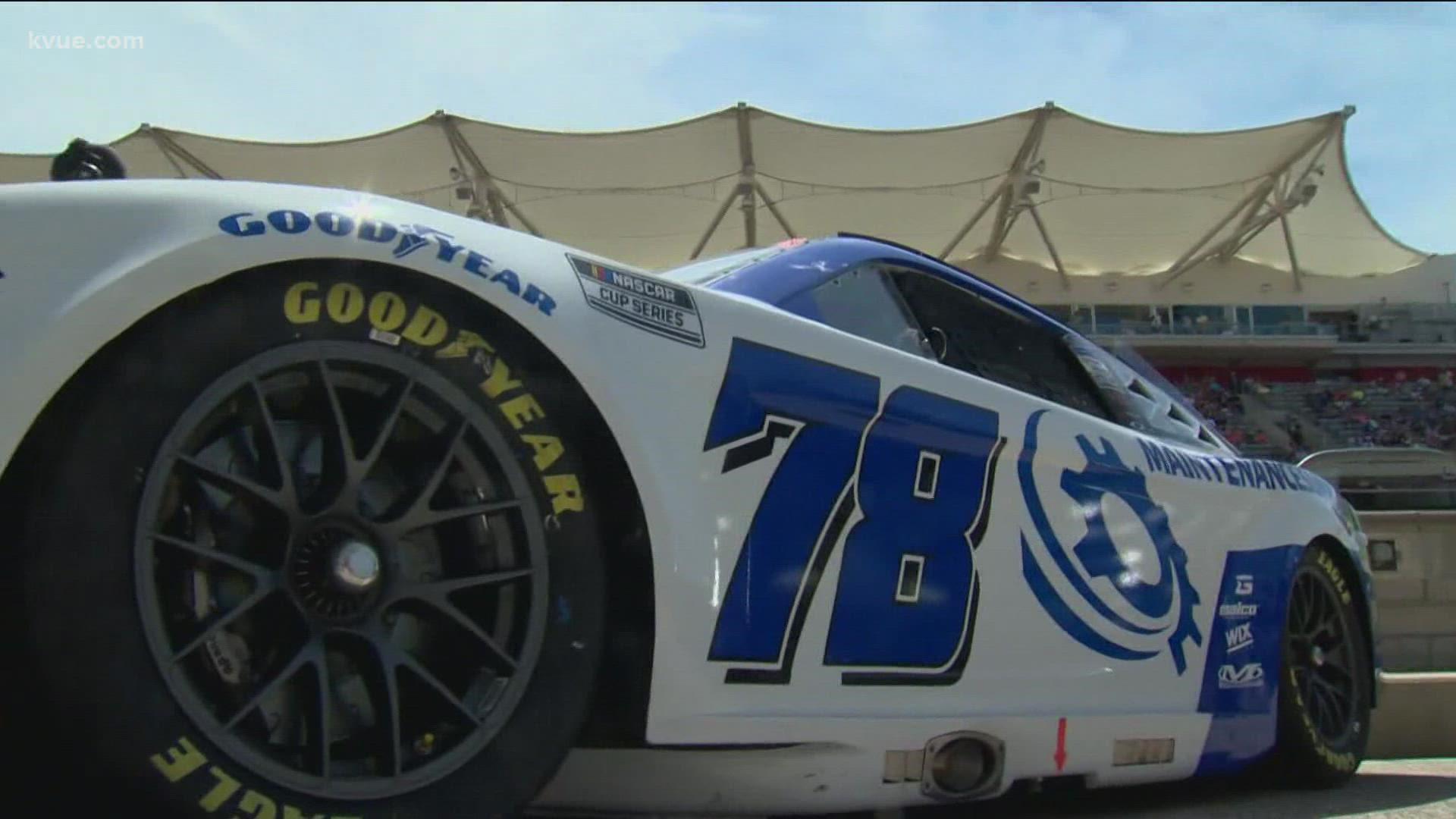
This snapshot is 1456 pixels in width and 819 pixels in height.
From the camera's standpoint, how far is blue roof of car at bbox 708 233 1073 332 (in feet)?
9.59

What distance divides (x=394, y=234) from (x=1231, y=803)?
315 centimetres

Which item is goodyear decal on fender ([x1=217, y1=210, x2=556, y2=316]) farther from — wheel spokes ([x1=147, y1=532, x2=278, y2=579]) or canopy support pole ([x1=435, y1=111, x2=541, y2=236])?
canopy support pole ([x1=435, y1=111, x2=541, y2=236])

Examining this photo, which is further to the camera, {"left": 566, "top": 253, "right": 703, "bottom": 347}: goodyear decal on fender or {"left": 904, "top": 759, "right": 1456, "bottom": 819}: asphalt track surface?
{"left": 904, "top": 759, "right": 1456, "bottom": 819}: asphalt track surface

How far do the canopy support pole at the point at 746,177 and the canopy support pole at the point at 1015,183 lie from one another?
777 cm

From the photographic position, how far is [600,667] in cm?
235

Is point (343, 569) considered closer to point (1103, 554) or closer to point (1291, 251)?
point (1103, 554)

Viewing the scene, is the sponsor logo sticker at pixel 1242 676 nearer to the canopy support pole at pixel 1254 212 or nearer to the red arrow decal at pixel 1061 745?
the red arrow decal at pixel 1061 745

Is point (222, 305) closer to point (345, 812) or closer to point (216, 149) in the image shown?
point (345, 812)

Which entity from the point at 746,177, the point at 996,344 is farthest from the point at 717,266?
the point at 746,177

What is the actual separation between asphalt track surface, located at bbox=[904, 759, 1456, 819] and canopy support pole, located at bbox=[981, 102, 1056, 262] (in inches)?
1325

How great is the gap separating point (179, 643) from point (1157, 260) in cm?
4372

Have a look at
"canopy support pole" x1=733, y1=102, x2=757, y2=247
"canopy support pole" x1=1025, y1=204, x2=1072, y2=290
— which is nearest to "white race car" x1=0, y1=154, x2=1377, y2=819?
"canopy support pole" x1=733, y1=102, x2=757, y2=247

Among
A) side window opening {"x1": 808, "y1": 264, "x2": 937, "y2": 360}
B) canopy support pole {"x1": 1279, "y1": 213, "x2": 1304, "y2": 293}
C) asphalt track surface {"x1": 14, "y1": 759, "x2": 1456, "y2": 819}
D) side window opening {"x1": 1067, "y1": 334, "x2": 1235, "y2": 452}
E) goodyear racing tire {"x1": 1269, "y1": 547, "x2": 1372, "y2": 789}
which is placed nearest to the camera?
side window opening {"x1": 808, "y1": 264, "x2": 937, "y2": 360}

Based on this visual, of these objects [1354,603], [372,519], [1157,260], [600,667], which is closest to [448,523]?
[372,519]
